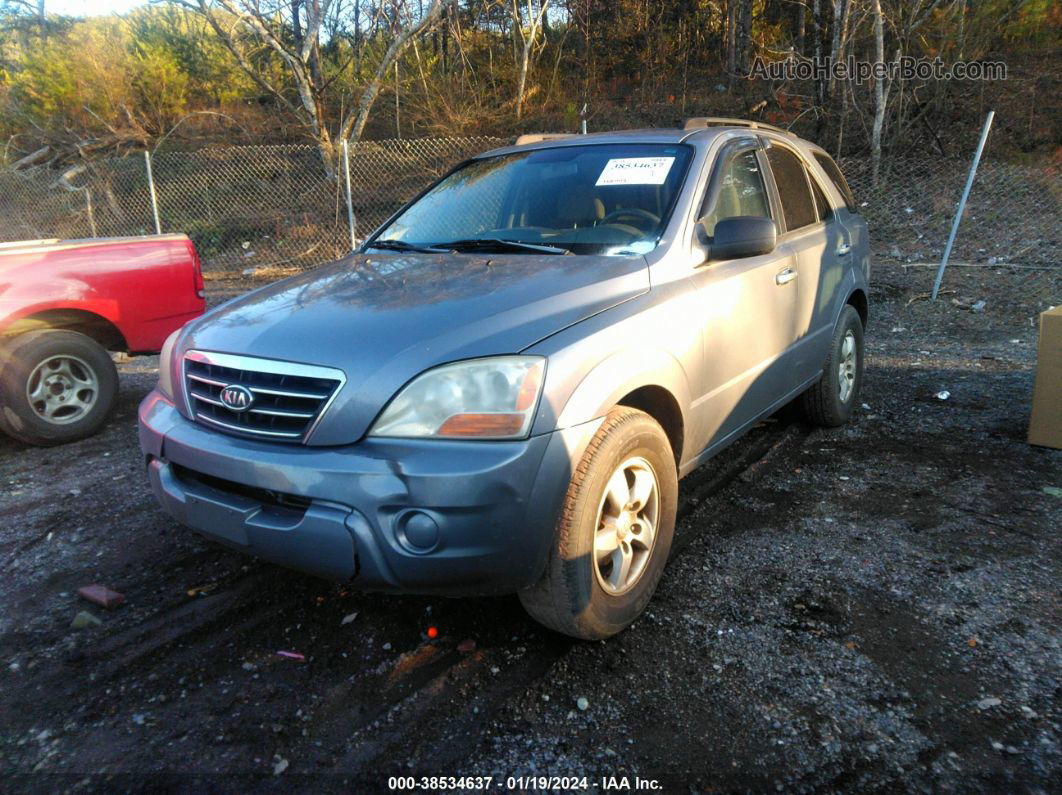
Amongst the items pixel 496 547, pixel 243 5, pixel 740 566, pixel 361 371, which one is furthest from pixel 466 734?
pixel 243 5

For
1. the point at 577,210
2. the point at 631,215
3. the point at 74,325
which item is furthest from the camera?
the point at 74,325

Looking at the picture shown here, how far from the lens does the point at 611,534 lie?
104 inches

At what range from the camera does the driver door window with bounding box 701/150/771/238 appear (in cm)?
346

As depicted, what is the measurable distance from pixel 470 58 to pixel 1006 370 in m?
17.1

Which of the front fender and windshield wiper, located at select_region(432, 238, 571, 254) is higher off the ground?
windshield wiper, located at select_region(432, 238, 571, 254)

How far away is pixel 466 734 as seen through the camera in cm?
230

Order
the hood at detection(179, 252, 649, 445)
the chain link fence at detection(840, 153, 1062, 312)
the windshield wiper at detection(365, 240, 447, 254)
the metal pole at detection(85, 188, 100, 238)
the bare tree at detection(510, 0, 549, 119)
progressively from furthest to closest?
the bare tree at detection(510, 0, 549, 119)
the metal pole at detection(85, 188, 100, 238)
the chain link fence at detection(840, 153, 1062, 312)
the windshield wiper at detection(365, 240, 447, 254)
the hood at detection(179, 252, 649, 445)

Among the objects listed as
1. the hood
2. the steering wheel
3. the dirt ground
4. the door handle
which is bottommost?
the dirt ground

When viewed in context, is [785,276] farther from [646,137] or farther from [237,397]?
[237,397]

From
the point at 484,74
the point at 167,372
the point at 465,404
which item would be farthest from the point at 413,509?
the point at 484,74

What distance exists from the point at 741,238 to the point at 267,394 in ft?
6.59

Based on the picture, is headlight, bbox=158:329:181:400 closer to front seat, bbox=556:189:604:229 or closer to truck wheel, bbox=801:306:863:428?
front seat, bbox=556:189:604:229

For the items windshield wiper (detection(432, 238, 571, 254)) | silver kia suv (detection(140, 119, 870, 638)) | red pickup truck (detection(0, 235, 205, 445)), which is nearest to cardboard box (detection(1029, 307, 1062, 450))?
silver kia suv (detection(140, 119, 870, 638))

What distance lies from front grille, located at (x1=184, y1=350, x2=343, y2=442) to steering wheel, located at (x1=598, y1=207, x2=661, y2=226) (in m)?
1.58
